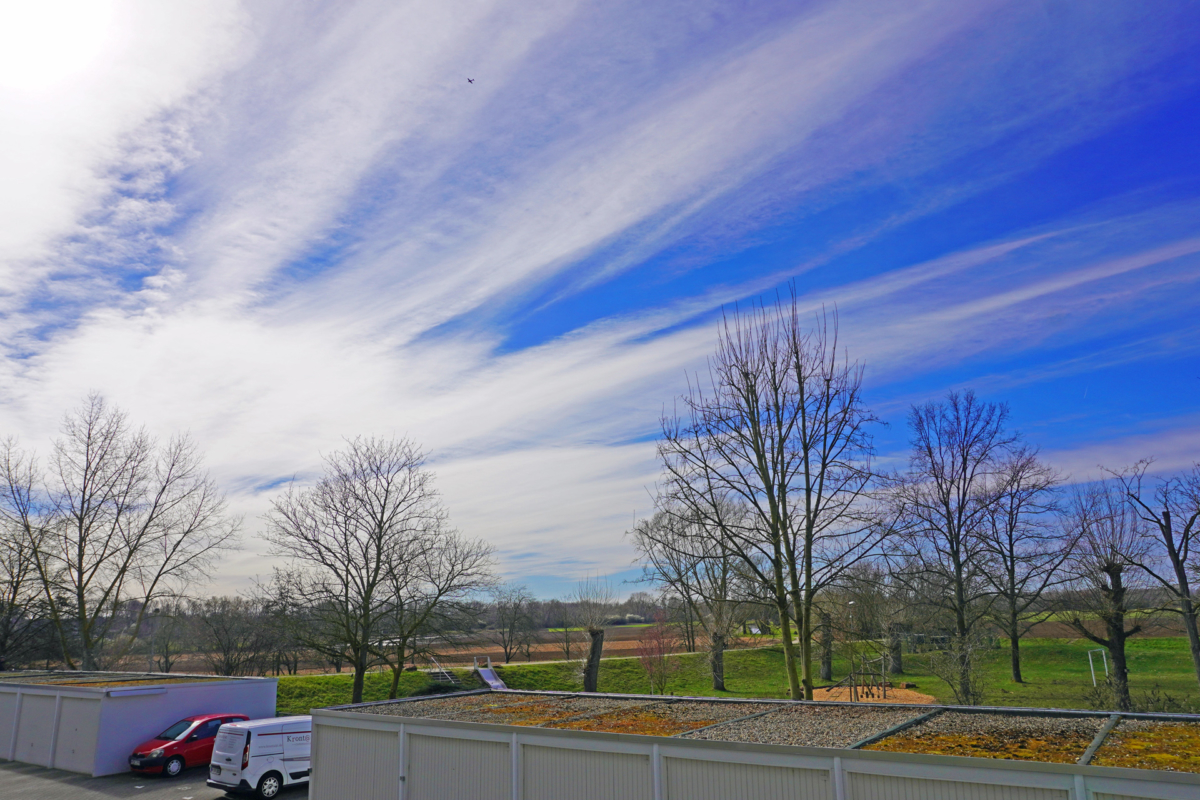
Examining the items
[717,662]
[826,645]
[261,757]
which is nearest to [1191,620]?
[826,645]

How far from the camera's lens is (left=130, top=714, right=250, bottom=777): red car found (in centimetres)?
2014

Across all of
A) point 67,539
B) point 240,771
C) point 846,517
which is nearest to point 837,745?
point 846,517

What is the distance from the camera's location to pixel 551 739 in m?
11.4

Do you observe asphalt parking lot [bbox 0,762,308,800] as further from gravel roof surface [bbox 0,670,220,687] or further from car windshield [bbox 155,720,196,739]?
gravel roof surface [bbox 0,670,220,687]

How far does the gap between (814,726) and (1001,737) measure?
2.62 m

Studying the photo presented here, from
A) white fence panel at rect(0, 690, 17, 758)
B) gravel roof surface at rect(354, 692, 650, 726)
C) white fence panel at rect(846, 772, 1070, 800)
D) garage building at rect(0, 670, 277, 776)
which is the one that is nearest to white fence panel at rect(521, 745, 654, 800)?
gravel roof surface at rect(354, 692, 650, 726)

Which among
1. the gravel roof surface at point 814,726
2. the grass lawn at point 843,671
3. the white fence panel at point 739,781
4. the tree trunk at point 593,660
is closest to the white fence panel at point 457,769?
the white fence panel at point 739,781

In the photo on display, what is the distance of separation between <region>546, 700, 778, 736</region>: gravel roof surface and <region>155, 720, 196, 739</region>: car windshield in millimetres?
15059

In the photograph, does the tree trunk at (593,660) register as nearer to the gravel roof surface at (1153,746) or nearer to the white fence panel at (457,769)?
the white fence panel at (457,769)

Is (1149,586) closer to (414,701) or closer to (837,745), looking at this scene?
(837,745)

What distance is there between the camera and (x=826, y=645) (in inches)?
998

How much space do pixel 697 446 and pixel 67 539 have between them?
3581 centimetres

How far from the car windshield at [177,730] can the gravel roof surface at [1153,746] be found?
22.9 m

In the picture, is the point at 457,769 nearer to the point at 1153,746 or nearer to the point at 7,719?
the point at 1153,746
